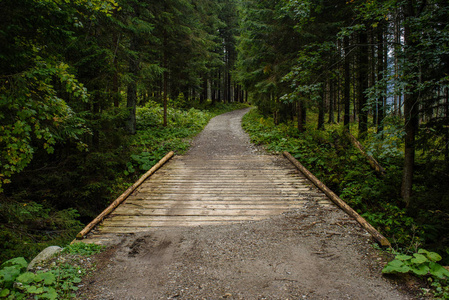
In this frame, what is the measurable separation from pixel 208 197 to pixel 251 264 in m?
2.72

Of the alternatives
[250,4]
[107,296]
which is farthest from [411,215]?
[250,4]

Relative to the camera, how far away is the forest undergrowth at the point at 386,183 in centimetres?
475

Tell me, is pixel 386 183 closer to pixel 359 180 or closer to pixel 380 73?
pixel 359 180

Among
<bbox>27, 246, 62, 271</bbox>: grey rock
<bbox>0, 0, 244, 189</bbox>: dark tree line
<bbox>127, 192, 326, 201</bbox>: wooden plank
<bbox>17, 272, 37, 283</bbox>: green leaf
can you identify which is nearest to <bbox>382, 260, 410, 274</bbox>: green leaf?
<bbox>127, 192, 326, 201</bbox>: wooden plank

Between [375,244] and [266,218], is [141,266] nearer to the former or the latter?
[266,218]

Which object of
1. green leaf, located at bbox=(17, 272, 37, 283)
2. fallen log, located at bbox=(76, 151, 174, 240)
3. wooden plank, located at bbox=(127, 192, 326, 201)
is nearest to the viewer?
green leaf, located at bbox=(17, 272, 37, 283)

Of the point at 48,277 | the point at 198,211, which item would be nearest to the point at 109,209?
the point at 198,211

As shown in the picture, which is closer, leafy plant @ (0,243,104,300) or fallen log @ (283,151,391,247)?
leafy plant @ (0,243,104,300)

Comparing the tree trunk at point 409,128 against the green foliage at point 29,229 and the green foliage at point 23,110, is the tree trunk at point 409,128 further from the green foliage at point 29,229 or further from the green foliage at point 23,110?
the green foliage at point 29,229

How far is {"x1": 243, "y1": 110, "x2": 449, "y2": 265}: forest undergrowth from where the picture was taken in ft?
15.6

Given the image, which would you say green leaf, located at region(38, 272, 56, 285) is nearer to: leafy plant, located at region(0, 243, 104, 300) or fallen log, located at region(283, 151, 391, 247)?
leafy plant, located at region(0, 243, 104, 300)

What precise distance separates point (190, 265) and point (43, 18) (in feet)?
15.9

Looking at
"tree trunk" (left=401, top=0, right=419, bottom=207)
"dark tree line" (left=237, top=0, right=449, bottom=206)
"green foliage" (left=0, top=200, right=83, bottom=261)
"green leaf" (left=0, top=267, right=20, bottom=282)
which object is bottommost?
"green foliage" (left=0, top=200, right=83, bottom=261)

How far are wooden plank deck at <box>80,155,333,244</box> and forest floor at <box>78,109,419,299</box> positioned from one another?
391mm
